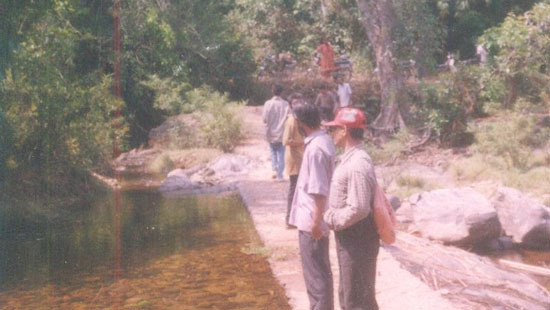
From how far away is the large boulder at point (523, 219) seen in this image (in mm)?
9727

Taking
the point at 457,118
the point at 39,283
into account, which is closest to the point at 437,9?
the point at 457,118

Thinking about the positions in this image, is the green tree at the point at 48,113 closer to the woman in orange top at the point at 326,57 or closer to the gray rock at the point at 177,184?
the gray rock at the point at 177,184

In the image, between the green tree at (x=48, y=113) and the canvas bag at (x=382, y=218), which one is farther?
the green tree at (x=48, y=113)

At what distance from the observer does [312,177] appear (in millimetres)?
4902

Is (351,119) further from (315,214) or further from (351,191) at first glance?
(315,214)

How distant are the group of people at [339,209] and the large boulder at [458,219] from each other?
474 cm

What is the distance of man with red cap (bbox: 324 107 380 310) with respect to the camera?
4.39m

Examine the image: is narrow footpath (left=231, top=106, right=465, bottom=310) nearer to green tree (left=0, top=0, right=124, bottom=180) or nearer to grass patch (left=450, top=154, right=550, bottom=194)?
green tree (left=0, top=0, right=124, bottom=180)

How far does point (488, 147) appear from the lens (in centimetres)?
1455

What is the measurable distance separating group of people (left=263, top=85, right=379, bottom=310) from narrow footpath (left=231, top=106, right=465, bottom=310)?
114cm

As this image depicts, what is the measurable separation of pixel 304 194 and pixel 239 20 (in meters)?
21.2

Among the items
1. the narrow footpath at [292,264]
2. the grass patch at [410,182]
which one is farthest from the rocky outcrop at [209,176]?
the grass patch at [410,182]

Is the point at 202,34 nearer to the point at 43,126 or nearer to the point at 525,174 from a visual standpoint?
the point at 43,126

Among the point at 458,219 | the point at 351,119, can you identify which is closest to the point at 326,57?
the point at 458,219
